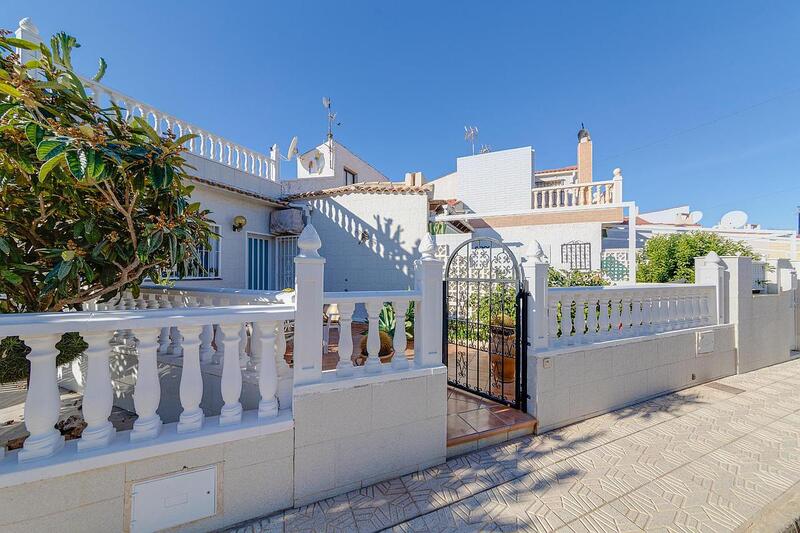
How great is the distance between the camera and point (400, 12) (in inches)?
329

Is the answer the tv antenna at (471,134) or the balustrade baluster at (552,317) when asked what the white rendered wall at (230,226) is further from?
the tv antenna at (471,134)

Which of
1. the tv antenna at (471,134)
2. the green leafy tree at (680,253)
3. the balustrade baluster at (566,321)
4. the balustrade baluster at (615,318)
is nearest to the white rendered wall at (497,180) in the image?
the tv antenna at (471,134)

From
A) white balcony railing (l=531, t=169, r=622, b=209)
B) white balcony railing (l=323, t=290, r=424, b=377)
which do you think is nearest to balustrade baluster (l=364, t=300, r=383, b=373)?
Result: white balcony railing (l=323, t=290, r=424, b=377)

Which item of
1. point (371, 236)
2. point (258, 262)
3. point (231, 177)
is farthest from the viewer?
point (371, 236)

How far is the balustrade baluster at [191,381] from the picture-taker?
7.22 feet

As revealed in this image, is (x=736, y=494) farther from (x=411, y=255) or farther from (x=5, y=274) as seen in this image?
(x=411, y=255)

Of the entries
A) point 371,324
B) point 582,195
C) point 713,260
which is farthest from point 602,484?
point 582,195

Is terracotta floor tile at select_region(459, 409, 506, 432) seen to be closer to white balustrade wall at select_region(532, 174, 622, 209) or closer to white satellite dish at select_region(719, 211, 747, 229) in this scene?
white balustrade wall at select_region(532, 174, 622, 209)

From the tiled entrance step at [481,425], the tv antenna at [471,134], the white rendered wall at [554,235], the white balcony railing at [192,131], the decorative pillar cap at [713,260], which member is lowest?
the tiled entrance step at [481,425]

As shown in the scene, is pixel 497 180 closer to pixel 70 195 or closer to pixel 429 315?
pixel 429 315

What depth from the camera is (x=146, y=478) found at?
2.00 metres

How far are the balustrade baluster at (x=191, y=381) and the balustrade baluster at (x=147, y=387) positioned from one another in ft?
0.48

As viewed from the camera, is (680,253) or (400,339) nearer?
(400,339)

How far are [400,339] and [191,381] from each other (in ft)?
5.45
